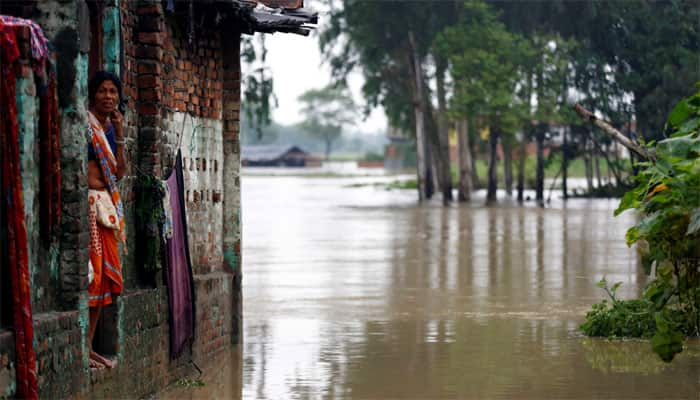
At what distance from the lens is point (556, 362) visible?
12375 mm

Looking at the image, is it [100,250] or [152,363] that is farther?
[152,363]

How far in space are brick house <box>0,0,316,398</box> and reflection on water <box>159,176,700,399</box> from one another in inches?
31.8

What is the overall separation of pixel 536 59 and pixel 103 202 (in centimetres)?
3889

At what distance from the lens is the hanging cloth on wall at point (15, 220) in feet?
25.4

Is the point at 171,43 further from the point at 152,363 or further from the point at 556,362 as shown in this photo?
the point at 556,362

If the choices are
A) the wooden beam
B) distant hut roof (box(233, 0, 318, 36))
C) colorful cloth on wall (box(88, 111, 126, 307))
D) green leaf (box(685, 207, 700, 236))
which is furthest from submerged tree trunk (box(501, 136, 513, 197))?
colorful cloth on wall (box(88, 111, 126, 307))

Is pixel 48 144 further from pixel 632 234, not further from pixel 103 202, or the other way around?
pixel 632 234

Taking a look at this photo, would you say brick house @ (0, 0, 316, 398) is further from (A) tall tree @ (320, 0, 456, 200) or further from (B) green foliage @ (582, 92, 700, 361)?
(A) tall tree @ (320, 0, 456, 200)

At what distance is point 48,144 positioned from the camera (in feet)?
27.2

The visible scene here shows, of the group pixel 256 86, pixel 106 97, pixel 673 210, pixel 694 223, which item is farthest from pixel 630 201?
pixel 256 86

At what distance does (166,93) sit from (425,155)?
1545 inches

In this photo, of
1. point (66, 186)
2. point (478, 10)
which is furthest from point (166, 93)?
point (478, 10)

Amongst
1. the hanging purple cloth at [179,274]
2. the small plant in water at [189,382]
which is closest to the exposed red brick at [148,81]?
the hanging purple cloth at [179,274]

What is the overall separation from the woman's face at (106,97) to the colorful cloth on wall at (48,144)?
115 centimetres
